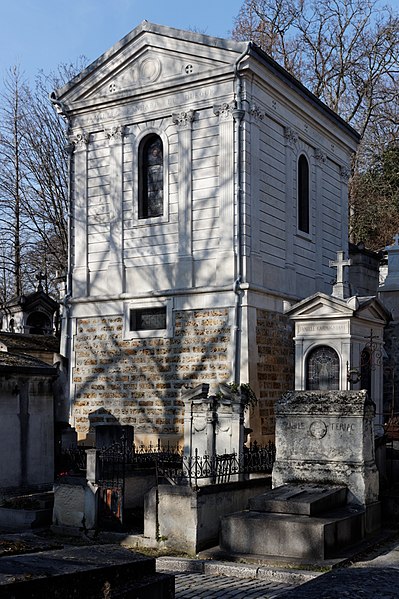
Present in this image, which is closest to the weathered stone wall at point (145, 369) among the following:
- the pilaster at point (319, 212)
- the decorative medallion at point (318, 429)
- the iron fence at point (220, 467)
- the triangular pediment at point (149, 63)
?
the iron fence at point (220, 467)

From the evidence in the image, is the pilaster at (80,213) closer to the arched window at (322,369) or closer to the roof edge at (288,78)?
the roof edge at (288,78)

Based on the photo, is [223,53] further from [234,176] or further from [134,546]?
[134,546]

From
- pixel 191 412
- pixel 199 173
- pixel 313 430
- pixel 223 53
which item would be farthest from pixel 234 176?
pixel 313 430

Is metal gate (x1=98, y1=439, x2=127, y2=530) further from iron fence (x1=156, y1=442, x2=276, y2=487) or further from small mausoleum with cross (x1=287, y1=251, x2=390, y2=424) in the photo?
small mausoleum with cross (x1=287, y1=251, x2=390, y2=424)

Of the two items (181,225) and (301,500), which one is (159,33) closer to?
(181,225)

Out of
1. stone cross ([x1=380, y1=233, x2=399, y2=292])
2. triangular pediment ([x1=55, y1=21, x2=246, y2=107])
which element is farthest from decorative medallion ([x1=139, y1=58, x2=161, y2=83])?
stone cross ([x1=380, y1=233, x2=399, y2=292])

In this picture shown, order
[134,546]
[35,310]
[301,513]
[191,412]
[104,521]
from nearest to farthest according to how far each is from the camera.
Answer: [301,513] < [134,546] < [104,521] < [191,412] < [35,310]

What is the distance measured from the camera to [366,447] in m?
10.5

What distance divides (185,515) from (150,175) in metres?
11.0

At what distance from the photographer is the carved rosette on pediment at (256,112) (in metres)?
17.9

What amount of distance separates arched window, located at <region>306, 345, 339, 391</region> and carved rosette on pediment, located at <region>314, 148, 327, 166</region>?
21.1 ft

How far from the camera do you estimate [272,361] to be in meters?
18.1

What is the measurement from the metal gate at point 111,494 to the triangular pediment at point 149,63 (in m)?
9.95

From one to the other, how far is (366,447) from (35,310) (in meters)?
17.1
